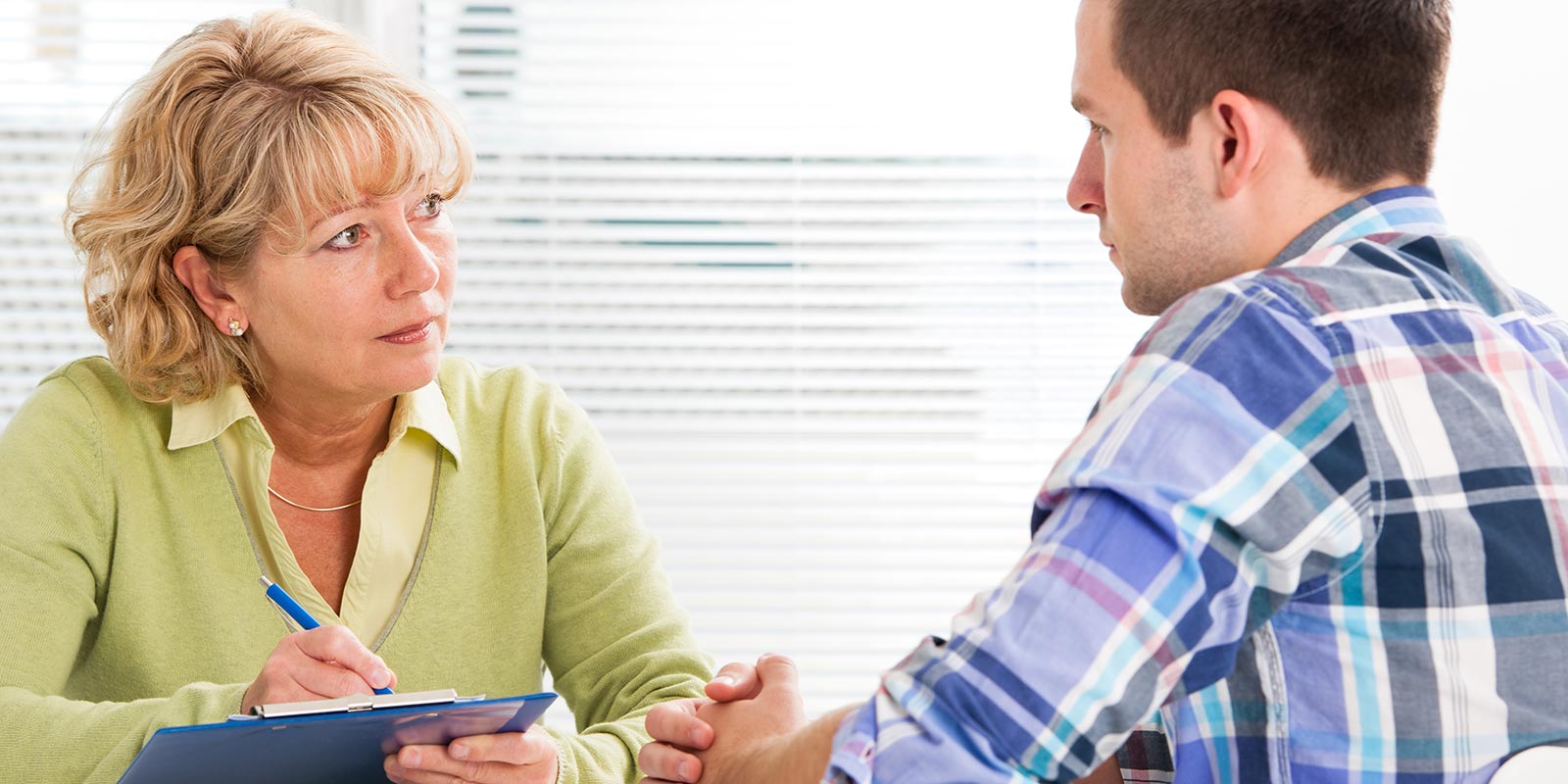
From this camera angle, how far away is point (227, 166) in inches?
64.9

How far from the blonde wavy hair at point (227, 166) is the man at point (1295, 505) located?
3.21ft

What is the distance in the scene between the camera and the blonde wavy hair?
5.35 ft

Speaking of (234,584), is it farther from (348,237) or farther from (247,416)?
(348,237)

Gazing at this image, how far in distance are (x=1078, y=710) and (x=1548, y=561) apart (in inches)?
13.8

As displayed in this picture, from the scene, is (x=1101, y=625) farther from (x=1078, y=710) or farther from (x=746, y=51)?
(x=746, y=51)

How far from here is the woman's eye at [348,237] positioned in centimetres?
166

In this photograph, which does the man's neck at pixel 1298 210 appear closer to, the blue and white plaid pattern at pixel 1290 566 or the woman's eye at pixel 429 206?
the blue and white plaid pattern at pixel 1290 566

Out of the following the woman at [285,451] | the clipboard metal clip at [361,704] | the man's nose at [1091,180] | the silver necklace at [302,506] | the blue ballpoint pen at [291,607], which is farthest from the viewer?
the silver necklace at [302,506]

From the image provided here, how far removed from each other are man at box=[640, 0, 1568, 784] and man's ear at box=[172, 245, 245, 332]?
3.45 ft

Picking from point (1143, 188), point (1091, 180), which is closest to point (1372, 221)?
point (1143, 188)

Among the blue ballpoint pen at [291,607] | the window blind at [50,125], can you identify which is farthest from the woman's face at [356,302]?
the window blind at [50,125]

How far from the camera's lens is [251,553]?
167 centimetres

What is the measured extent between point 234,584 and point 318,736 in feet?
1.96

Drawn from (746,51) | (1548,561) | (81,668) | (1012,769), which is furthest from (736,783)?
(746,51)
